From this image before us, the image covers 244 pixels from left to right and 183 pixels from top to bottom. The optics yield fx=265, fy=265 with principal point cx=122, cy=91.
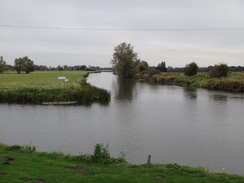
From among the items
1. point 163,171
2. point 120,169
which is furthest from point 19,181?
point 163,171

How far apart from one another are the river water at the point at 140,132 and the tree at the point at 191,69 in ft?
125

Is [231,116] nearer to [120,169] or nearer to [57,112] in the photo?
[57,112]

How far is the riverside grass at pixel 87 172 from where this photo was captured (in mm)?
6891

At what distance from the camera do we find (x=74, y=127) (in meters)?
17.5

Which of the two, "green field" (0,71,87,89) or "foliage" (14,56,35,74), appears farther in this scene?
"foliage" (14,56,35,74)

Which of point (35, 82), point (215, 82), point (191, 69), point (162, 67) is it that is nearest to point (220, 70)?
point (215, 82)

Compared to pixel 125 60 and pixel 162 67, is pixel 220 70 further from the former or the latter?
pixel 162 67

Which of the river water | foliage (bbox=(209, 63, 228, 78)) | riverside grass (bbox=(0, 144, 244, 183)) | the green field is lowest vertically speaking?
the river water

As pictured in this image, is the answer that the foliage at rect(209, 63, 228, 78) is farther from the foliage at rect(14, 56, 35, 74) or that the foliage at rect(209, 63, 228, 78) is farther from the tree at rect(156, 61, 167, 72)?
the foliage at rect(14, 56, 35, 74)

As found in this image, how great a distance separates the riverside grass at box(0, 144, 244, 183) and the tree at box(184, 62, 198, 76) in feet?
187

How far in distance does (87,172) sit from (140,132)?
28.3 feet

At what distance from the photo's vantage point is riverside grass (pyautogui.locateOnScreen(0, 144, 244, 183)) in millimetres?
6891

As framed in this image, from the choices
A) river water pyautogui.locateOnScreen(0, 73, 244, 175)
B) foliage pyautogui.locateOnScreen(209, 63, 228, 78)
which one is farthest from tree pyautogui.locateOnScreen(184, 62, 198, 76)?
river water pyautogui.locateOnScreen(0, 73, 244, 175)

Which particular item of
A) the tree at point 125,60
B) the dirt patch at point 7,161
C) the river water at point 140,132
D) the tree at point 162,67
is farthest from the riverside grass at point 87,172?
the tree at point 162,67
